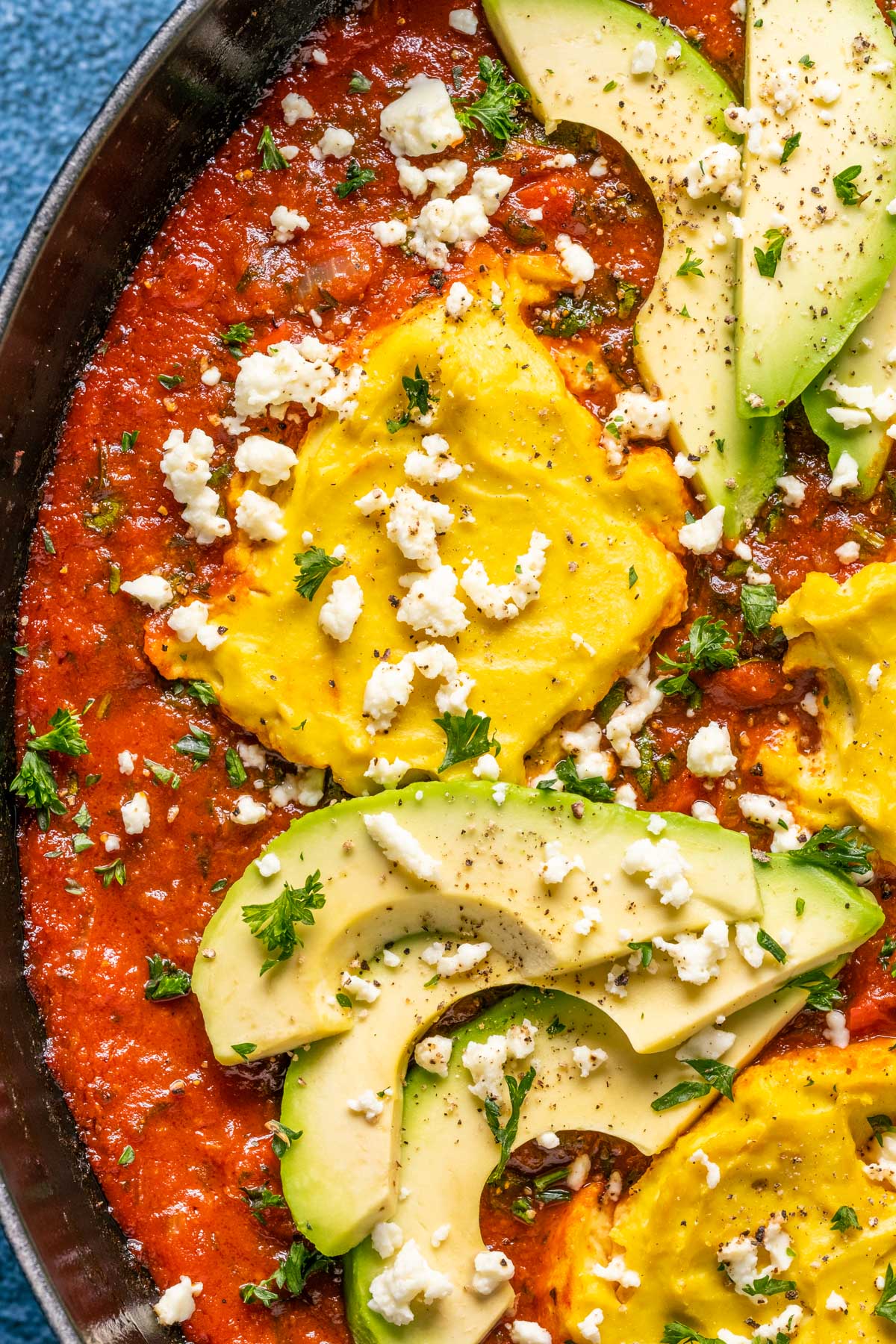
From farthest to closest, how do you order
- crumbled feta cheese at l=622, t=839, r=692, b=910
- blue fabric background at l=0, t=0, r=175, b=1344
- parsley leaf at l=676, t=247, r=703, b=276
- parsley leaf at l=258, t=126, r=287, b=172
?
1. blue fabric background at l=0, t=0, r=175, b=1344
2. parsley leaf at l=258, t=126, r=287, b=172
3. parsley leaf at l=676, t=247, r=703, b=276
4. crumbled feta cheese at l=622, t=839, r=692, b=910

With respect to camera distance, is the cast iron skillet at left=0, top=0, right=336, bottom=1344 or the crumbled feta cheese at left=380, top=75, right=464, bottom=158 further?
the crumbled feta cheese at left=380, top=75, right=464, bottom=158

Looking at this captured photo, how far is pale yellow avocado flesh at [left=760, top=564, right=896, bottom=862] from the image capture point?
2875 millimetres

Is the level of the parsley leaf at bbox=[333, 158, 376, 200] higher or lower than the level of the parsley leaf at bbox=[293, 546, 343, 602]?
higher

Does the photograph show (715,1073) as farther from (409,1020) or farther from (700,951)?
(409,1020)

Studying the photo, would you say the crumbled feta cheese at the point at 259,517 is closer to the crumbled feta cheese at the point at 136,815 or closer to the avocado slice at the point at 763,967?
the crumbled feta cheese at the point at 136,815

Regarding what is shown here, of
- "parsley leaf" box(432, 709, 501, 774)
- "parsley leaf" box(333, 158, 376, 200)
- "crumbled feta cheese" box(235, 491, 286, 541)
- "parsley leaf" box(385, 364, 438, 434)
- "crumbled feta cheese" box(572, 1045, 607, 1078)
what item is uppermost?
"parsley leaf" box(333, 158, 376, 200)

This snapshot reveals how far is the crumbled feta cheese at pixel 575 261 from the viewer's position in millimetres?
2957

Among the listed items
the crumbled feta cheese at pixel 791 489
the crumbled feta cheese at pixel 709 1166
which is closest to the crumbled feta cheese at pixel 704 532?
the crumbled feta cheese at pixel 791 489

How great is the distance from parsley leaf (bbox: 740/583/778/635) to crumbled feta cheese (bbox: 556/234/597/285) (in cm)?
80

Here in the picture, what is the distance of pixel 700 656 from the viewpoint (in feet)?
9.65

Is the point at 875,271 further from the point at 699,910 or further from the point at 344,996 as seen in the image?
the point at 344,996

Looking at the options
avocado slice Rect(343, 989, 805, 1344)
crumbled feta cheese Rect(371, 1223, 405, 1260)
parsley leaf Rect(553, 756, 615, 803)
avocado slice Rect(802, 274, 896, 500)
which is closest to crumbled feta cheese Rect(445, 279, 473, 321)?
avocado slice Rect(802, 274, 896, 500)

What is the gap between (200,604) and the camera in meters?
2.92

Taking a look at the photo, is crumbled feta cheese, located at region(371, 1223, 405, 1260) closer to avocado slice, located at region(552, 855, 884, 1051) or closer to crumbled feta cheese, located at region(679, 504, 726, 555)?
avocado slice, located at region(552, 855, 884, 1051)
